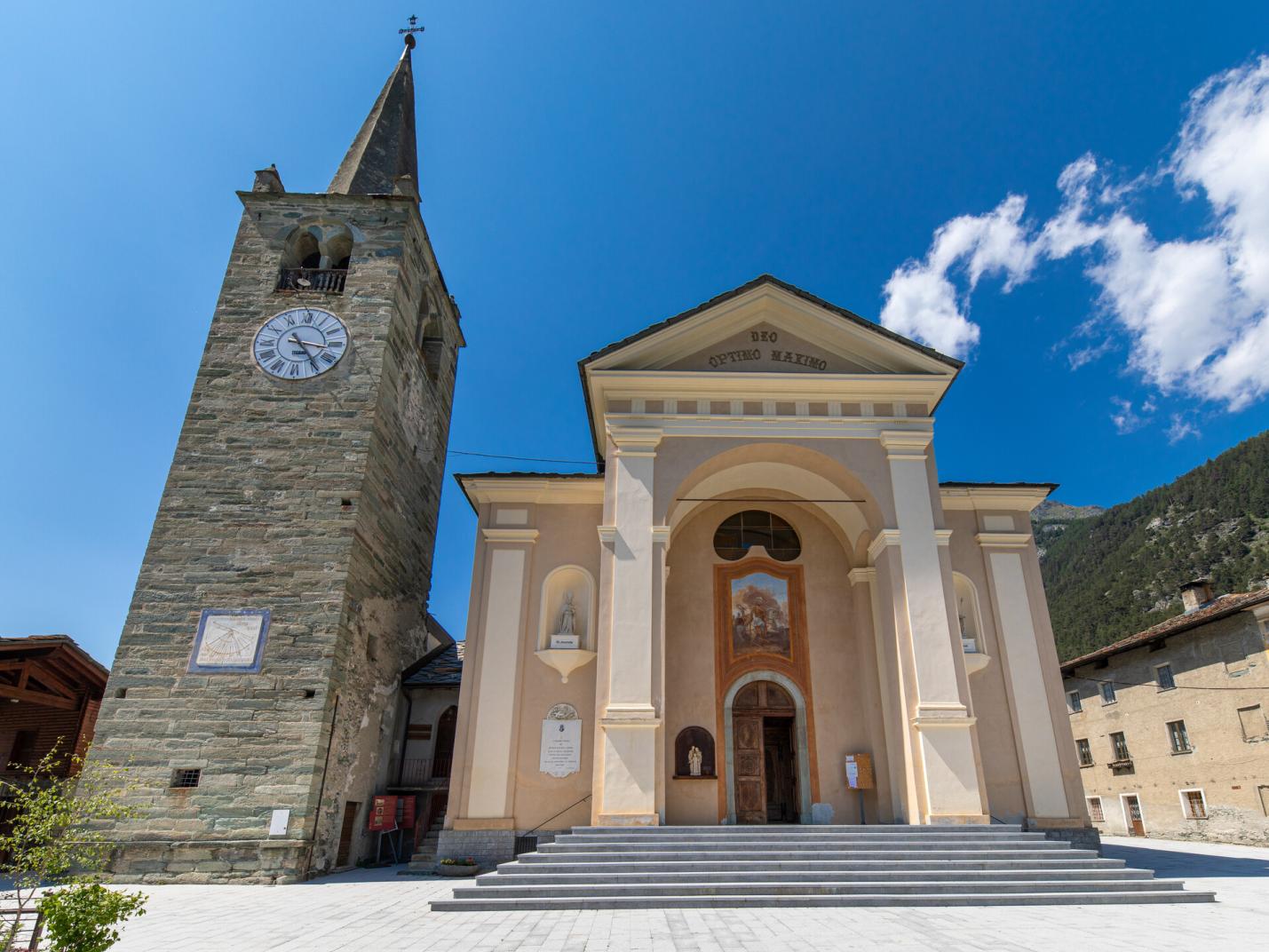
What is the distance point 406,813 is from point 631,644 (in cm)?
656

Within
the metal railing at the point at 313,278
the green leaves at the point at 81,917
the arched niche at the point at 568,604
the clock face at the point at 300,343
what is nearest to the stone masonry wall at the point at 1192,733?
the arched niche at the point at 568,604

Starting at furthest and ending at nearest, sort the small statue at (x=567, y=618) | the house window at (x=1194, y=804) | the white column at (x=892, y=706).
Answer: the house window at (x=1194, y=804) < the small statue at (x=567, y=618) < the white column at (x=892, y=706)

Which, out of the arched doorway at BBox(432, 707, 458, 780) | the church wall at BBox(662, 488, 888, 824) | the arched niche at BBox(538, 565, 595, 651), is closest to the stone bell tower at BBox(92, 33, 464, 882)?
the arched doorway at BBox(432, 707, 458, 780)

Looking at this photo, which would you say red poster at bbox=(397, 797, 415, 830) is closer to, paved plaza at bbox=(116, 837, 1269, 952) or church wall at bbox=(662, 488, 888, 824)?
church wall at bbox=(662, 488, 888, 824)

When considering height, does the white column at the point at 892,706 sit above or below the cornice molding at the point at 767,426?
below

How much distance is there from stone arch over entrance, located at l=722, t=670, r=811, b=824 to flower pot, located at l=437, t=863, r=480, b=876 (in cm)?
443

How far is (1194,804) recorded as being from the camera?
2178cm

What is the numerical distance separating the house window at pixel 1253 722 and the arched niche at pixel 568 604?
1769 centimetres

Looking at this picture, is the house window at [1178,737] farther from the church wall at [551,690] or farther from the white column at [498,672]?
the white column at [498,672]

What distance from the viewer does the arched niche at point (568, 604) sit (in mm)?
13938

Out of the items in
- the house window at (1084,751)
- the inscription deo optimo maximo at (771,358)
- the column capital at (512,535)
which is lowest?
the house window at (1084,751)

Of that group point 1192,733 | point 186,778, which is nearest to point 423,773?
point 186,778

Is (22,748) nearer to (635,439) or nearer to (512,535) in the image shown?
(512,535)

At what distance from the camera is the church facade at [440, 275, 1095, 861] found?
41.5ft
